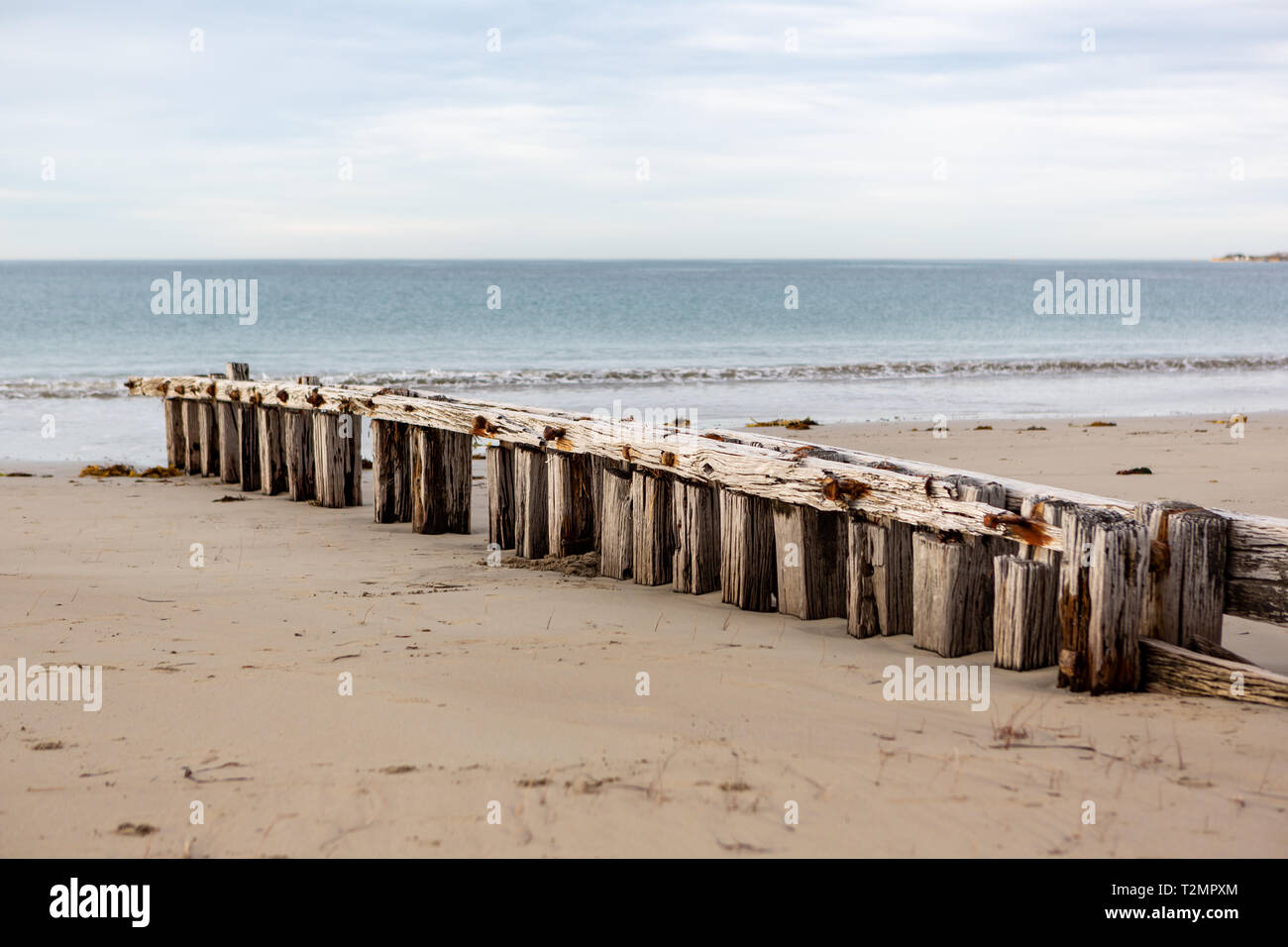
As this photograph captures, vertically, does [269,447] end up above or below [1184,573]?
above

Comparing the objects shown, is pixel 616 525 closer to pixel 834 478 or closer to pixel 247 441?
pixel 834 478

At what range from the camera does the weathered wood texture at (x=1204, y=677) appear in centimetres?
420

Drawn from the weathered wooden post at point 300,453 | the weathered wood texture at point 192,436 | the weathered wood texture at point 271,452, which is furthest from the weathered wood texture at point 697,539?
the weathered wood texture at point 192,436

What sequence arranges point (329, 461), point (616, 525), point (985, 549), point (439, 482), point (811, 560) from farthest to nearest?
1. point (329, 461)
2. point (439, 482)
3. point (616, 525)
4. point (811, 560)
5. point (985, 549)

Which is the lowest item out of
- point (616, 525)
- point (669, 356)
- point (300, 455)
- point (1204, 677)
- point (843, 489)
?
point (1204, 677)

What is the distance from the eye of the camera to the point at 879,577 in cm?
539

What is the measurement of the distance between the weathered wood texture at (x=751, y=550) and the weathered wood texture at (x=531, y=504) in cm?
179

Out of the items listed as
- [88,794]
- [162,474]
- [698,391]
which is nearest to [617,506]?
[88,794]

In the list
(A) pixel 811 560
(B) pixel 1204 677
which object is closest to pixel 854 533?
(A) pixel 811 560

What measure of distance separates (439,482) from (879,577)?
4129 millimetres

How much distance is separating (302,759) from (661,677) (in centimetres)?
158

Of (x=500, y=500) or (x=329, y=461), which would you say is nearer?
(x=500, y=500)

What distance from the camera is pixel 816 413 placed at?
1902 cm

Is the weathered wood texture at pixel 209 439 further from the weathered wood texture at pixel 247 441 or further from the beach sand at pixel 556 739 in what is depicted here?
the beach sand at pixel 556 739
